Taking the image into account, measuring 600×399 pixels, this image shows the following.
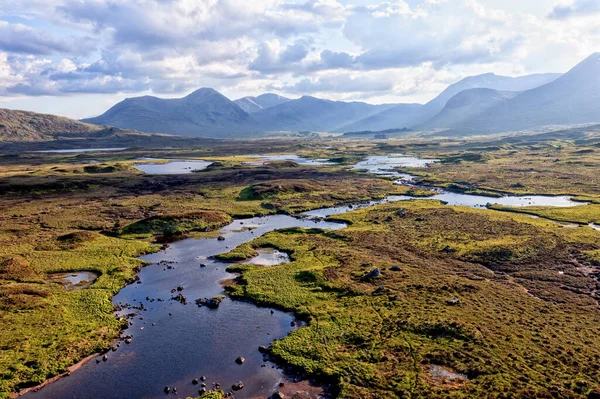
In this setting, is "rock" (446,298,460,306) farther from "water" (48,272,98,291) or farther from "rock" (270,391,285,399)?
"water" (48,272,98,291)

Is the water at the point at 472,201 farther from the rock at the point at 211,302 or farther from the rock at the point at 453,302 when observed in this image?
the rock at the point at 453,302

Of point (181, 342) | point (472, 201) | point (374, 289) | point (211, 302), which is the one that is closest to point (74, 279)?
point (211, 302)

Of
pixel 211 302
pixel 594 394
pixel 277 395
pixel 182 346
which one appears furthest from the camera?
pixel 211 302

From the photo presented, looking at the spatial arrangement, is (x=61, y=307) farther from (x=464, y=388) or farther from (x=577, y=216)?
(x=577, y=216)

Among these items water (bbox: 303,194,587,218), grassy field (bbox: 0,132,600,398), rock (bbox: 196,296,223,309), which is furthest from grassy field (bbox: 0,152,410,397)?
rock (bbox: 196,296,223,309)

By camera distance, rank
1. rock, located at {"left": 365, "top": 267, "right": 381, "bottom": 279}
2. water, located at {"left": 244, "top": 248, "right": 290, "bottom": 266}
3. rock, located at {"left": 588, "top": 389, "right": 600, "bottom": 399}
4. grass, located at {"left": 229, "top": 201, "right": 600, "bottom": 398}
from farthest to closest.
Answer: water, located at {"left": 244, "top": 248, "right": 290, "bottom": 266}
rock, located at {"left": 365, "top": 267, "right": 381, "bottom": 279}
grass, located at {"left": 229, "top": 201, "right": 600, "bottom": 398}
rock, located at {"left": 588, "top": 389, "right": 600, "bottom": 399}

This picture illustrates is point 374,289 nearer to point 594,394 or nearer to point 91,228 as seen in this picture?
point 594,394

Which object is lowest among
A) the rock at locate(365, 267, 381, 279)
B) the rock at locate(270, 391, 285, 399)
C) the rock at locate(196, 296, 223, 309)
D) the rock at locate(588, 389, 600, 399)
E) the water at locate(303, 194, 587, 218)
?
the rock at locate(270, 391, 285, 399)
